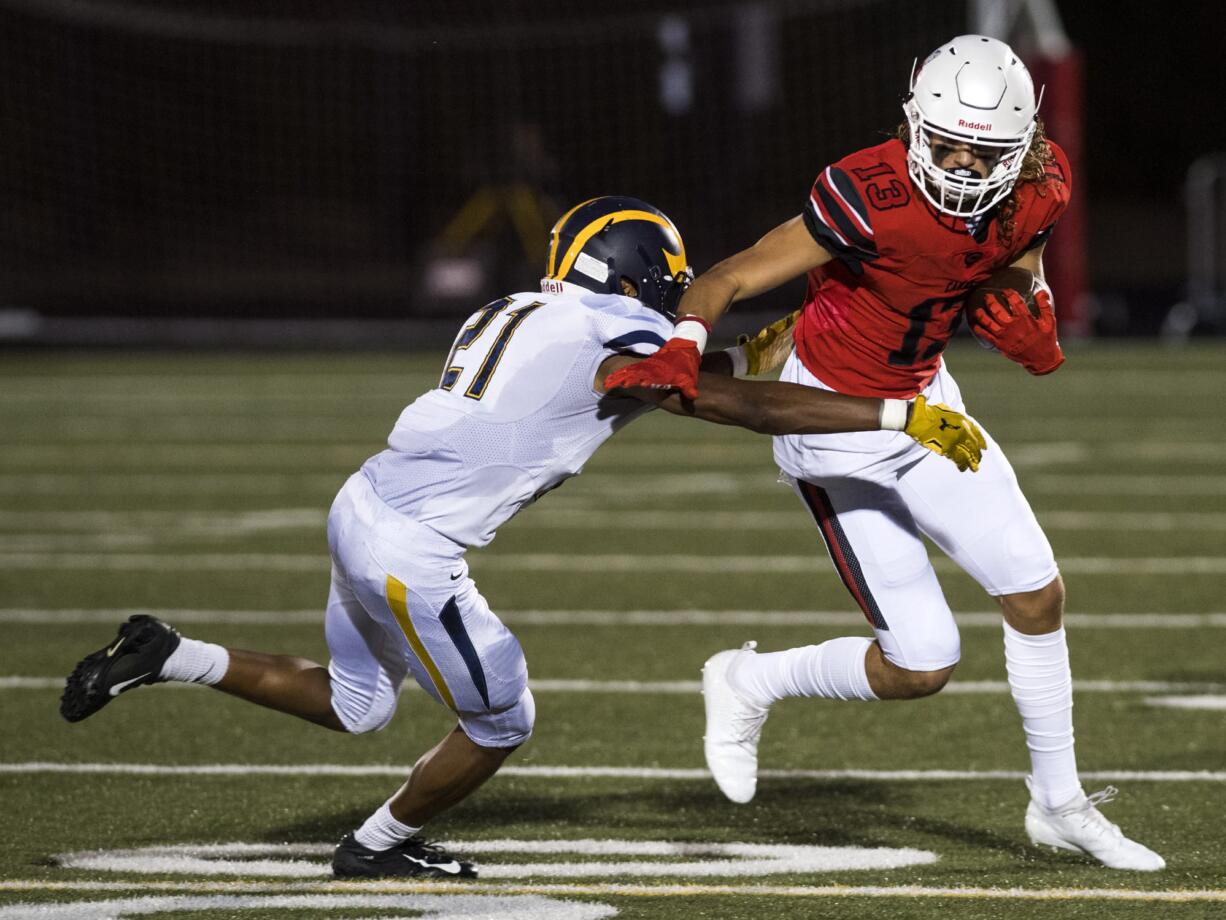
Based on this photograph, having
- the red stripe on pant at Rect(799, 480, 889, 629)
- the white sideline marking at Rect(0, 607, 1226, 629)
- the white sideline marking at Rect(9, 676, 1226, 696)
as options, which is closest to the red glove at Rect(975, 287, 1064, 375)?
the red stripe on pant at Rect(799, 480, 889, 629)

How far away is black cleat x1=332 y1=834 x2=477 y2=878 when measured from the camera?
414 cm

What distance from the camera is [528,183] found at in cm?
2364

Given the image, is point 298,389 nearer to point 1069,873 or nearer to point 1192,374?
point 1192,374

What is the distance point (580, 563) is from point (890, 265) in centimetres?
453

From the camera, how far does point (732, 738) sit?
4730 mm

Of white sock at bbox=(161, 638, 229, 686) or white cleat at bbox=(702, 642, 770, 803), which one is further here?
white cleat at bbox=(702, 642, 770, 803)

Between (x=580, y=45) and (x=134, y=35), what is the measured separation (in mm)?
6833

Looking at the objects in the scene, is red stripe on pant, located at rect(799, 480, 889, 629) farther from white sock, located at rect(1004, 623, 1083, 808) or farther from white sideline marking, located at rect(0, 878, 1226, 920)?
white sideline marking, located at rect(0, 878, 1226, 920)

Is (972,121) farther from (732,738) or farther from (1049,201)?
(732,738)

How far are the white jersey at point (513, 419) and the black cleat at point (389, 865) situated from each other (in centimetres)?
64

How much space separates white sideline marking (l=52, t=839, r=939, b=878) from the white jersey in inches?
28.3

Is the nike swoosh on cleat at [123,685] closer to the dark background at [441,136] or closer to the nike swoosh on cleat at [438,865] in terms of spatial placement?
the nike swoosh on cleat at [438,865]

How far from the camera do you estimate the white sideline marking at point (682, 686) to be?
19.8ft

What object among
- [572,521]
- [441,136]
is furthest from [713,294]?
[441,136]
